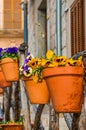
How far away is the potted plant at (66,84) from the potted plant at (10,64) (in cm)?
238

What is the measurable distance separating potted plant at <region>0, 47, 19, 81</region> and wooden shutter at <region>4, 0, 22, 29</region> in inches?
732

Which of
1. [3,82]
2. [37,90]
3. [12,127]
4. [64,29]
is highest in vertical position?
[64,29]

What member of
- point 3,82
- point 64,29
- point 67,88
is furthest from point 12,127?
point 64,29

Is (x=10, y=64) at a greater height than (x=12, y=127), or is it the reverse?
(x=10, y=64)

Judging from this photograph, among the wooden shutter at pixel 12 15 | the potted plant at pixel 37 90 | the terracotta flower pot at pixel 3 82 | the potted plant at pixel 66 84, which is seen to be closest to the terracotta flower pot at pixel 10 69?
the terracotta flower pot at pixel 3 82

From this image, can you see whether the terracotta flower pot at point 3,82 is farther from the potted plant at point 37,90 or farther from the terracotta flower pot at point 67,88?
the terracotta flower pot at point 67,88

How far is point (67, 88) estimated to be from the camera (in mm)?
3344

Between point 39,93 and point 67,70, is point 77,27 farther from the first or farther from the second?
point 67,70

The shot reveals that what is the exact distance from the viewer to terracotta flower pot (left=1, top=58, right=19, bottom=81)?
5.76 meters

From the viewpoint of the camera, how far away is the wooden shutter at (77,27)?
685 cm

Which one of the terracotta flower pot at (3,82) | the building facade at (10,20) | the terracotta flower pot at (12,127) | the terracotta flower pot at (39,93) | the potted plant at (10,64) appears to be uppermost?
the building facade at (10,20)

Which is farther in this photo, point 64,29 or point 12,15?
point 12,15

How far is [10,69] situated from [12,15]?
18898 millimetres

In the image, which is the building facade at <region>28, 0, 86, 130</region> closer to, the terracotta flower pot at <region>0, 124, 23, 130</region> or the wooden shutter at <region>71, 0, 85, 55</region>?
the wooden shutter at <region>71, 0, 85, 55</region>
